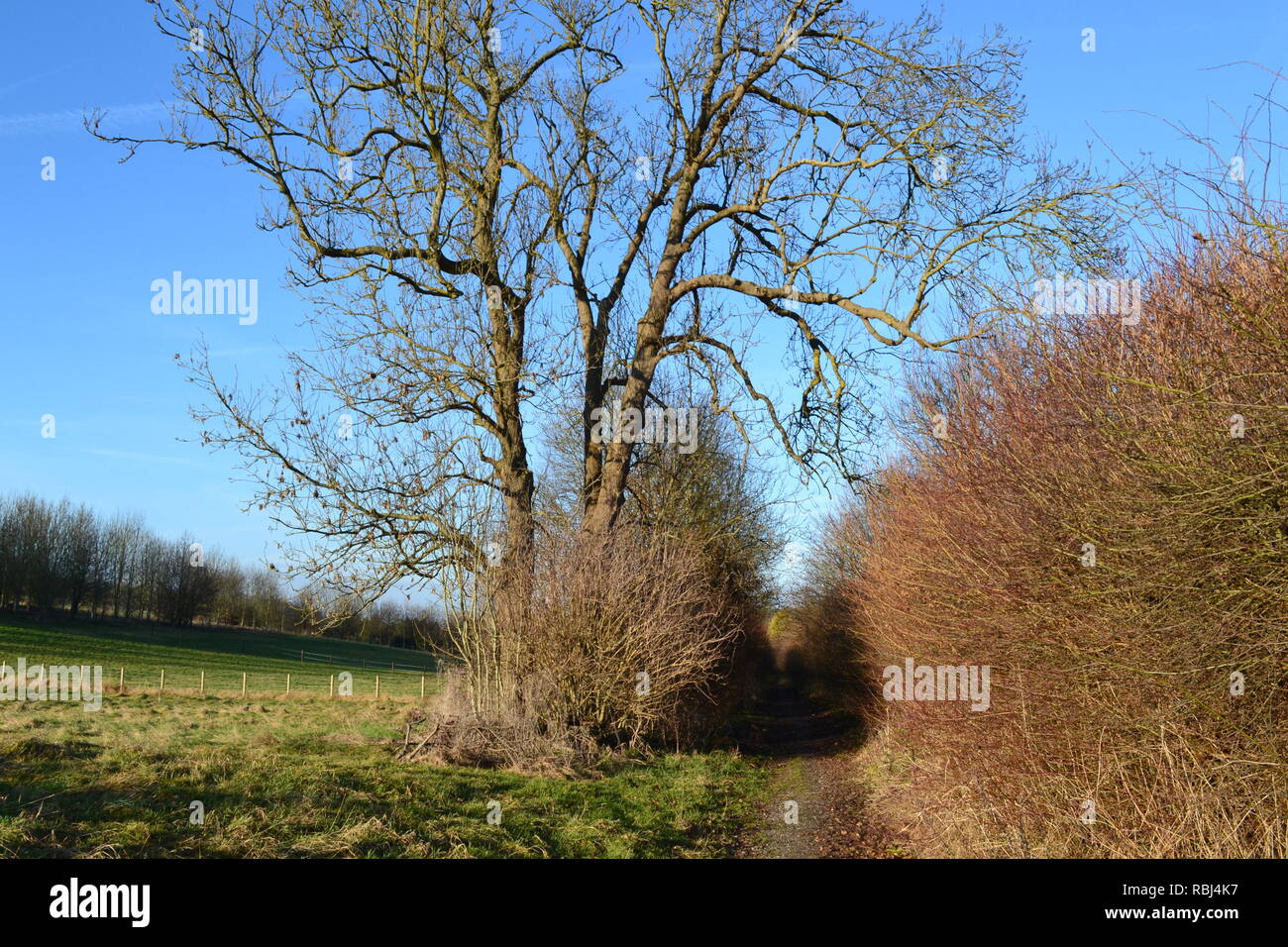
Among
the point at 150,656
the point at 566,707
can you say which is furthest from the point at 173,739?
the point at 150,656

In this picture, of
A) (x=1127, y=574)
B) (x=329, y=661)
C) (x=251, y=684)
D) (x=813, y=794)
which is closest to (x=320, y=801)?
(x=1127, y=574)

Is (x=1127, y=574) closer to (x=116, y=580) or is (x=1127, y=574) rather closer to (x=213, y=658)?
(x=213, y=658)

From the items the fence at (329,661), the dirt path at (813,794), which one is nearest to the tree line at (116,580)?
the fence at (329,661)

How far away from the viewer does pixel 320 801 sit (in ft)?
25.3

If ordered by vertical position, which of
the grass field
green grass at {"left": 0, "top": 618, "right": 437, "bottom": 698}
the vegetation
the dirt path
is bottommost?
green grass at {"left": 0, "top": 618, "right": 437, "bottom": 698}

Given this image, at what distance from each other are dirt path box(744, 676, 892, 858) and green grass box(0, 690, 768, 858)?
47 cm

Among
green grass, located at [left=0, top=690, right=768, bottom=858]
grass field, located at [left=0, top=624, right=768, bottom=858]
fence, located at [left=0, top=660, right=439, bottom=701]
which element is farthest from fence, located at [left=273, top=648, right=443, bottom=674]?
green grass, located at [left=0, top=690, right=768, bottom=858]

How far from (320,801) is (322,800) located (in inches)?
1.3

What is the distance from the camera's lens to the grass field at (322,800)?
6211 mm

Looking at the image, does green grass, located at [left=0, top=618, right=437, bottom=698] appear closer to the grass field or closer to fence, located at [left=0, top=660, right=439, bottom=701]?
fence, located at [left=0, top=660, right=439, bottom=701]

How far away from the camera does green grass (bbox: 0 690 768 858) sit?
6195 millimetres

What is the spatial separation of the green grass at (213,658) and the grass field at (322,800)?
15.0 meters

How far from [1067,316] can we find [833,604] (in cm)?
1746

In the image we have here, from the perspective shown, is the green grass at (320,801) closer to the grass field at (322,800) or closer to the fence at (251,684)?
the grass field at (322,800)
